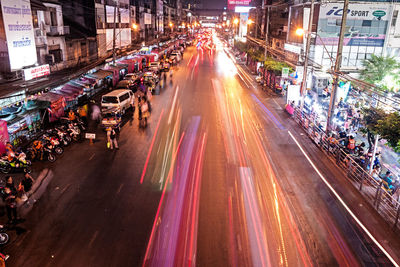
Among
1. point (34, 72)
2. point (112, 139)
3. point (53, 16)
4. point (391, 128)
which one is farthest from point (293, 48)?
point (34, 72)

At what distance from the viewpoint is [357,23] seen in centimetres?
3494

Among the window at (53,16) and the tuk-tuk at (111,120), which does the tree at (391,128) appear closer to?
the tuk-tuk at (111,120)

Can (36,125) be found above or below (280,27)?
below

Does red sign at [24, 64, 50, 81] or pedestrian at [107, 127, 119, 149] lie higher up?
red sign at [24, 64, 50, 81]

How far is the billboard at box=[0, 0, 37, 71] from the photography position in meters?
19.2

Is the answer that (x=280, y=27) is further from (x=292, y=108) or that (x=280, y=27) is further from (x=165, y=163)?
Result: (x=165, y=163)

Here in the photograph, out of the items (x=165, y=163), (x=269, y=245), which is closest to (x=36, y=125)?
(x=165, y=163)

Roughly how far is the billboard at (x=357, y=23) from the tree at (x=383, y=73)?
277 inches

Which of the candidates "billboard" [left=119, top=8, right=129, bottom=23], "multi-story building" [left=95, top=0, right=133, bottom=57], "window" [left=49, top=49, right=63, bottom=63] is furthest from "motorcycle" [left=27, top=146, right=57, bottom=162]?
"billboard" [left=119, top=8, right=129, bottom=23]

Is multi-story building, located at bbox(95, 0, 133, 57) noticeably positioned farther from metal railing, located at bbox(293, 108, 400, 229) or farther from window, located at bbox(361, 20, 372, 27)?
window, located at bbox(361, 20, 372, 27)

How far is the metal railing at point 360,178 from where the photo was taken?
12.0 m

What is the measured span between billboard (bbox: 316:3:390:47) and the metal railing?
660 inches

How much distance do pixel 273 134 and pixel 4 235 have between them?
16.6 m

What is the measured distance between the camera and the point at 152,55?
55.6 metres
